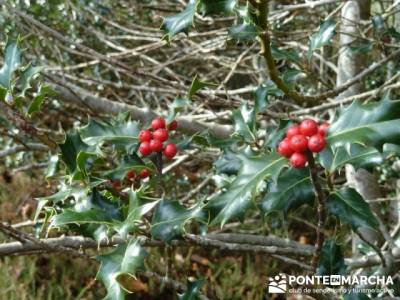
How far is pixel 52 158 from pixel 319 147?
3.42 ft

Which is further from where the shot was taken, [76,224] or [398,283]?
[398,283]

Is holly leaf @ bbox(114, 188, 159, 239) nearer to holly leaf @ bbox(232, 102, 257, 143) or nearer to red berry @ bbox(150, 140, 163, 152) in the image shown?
red berry @ bbox(150, 140, 163, 152)

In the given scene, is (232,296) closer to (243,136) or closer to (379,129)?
(243,136)

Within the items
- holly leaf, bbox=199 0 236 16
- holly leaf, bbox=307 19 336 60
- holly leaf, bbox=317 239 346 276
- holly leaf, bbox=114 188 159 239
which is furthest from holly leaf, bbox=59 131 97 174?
holly leaf, bbox=307 19 336 60

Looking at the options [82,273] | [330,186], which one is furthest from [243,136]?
[82,273]

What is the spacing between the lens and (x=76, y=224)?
4.30ft

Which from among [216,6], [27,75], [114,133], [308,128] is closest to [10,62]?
[27,75]

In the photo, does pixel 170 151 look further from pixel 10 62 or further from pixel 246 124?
pixel 10 62

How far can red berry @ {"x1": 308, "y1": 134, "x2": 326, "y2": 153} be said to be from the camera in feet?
3.11

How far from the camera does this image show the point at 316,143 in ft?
3.11

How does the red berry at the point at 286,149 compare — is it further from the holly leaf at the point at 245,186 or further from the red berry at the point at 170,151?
the red berry at the point at 170,151

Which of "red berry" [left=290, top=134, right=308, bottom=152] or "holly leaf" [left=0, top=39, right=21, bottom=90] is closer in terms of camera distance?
"red berry" [left=290, top=134, right=308, bottom=152]

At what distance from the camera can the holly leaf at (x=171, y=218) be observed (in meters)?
1.24

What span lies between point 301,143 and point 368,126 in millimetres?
171
